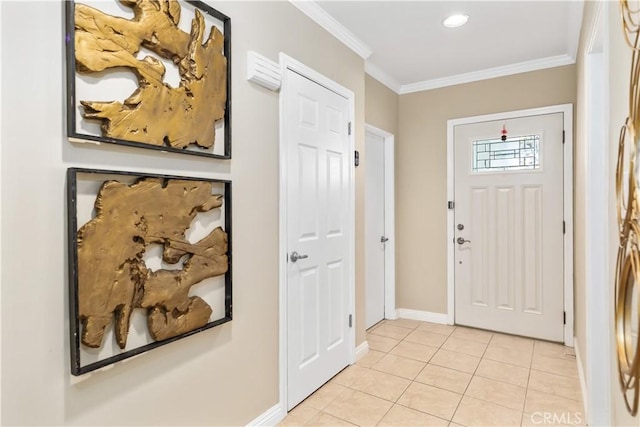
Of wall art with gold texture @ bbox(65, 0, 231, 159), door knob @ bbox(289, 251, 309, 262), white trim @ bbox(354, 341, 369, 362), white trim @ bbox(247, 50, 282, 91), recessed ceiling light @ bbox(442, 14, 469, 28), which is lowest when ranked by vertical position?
white trim @ bbox(354, 341, 369, 362)

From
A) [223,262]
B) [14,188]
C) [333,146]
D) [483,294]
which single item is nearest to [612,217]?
[223,262]

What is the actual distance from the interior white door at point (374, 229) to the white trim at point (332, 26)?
0.91 meters

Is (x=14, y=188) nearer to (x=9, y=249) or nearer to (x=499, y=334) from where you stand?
(x=9, y=249)

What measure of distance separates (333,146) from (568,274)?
241cm

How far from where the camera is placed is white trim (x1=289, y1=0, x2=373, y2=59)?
7.64 ft

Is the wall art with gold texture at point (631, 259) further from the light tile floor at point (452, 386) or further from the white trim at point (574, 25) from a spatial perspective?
the white trim at point (574, 25)

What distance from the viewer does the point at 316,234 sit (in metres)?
2.46

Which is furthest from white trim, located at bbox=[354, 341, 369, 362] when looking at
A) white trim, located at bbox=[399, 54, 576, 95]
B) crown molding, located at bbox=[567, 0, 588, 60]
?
crown molding, located at bbox=[567, 0, 588, 60]

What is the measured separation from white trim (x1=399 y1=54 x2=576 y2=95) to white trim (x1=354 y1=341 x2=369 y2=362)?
267 cm

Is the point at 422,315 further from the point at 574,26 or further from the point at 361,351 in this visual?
Result: the point at 574,26

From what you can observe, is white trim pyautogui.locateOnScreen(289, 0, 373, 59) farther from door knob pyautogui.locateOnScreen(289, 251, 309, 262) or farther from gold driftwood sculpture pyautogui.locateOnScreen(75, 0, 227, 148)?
door knob pyautogui.locateOnScreen(289, 251, 309, 262)

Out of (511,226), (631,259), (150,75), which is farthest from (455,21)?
(631,259)

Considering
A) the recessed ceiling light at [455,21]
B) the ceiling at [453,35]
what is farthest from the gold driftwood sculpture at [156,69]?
the recessed ceiling light at [455,21]

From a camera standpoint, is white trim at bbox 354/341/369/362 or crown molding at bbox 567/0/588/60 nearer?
crown molding at bbox 567/0/588/60
